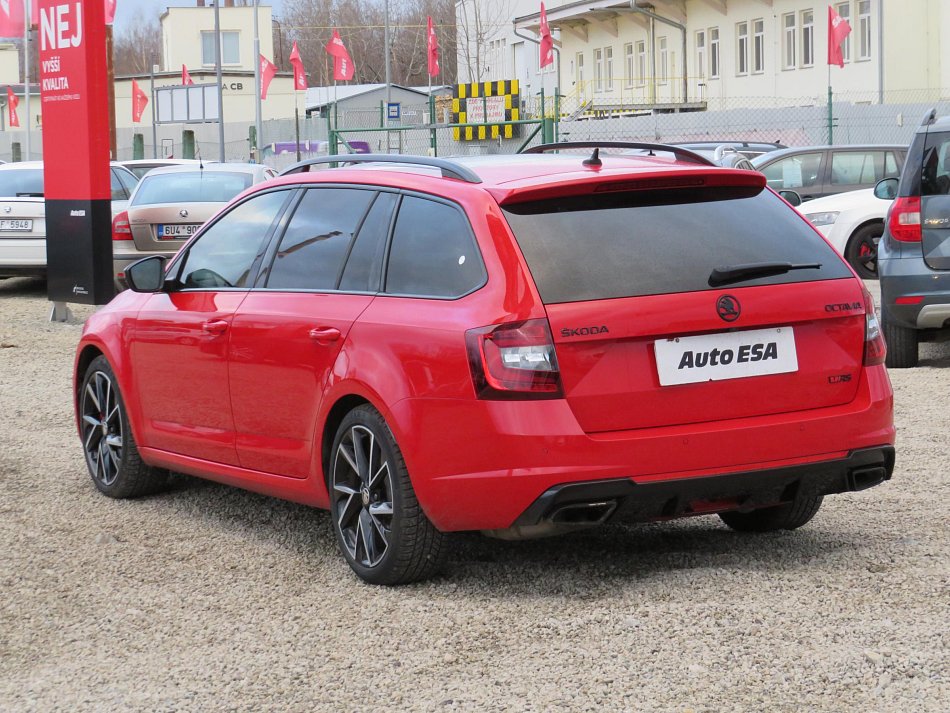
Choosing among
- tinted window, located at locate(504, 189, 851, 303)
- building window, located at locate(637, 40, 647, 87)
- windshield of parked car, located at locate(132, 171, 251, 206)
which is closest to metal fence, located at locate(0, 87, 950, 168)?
building window, located at locate(637, 40, 647, 87)

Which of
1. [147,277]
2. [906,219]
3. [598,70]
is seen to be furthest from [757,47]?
[147,277]

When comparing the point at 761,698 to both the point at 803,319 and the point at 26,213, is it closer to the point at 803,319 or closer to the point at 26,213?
the point at 803,319

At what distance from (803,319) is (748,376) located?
271mm

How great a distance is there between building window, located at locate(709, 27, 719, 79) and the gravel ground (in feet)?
146

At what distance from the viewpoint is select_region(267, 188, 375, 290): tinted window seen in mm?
5559

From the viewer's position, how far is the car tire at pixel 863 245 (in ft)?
55.8

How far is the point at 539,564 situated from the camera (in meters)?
5.45

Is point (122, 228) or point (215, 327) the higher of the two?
point (122, 228)

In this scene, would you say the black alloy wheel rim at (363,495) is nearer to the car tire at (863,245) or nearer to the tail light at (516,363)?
the tail light at (516,363)

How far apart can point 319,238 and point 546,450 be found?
4.90 ft

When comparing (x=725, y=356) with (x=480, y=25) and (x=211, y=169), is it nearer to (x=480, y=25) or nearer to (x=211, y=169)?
(x=211, y=169)

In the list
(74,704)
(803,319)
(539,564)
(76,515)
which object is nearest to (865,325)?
(803,319)

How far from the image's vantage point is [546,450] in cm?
465

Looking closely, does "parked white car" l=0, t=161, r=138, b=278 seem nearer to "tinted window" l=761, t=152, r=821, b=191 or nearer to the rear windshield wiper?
"tinted window" l=761, t=152, r=821, b=191
